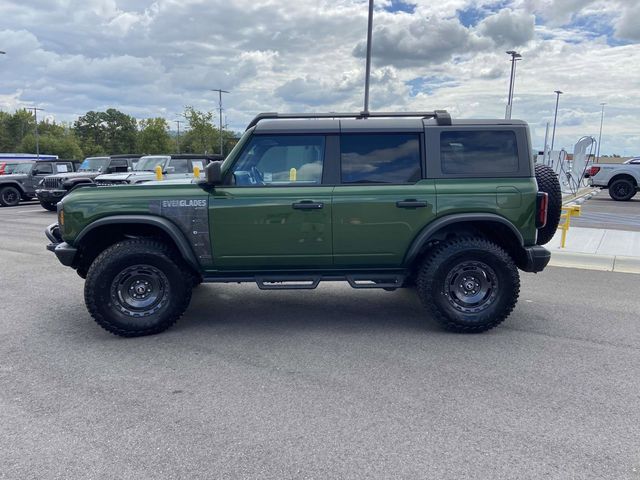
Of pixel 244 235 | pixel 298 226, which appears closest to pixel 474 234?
pixel 298 226

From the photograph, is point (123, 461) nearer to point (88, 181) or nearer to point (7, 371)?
point (7, 371)

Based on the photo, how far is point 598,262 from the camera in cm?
783

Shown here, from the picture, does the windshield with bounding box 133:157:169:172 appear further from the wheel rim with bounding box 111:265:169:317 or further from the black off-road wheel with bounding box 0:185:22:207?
the wheel rim with bounding box 111:265:169:317

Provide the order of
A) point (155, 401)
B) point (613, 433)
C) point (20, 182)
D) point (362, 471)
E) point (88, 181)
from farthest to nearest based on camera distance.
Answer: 1. point (20, 182)
2. point (88, 181)
3. point (155, 401)
4. point (613, 433)
5. point (362, 471)

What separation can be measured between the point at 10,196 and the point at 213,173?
59.1 feet

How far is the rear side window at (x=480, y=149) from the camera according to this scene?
476cm

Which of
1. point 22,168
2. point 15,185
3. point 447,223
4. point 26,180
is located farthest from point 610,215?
point 22,168

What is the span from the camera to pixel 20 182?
19.0 metres

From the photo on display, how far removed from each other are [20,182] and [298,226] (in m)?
18.3

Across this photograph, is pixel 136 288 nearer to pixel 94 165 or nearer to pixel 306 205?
pixel 306 205

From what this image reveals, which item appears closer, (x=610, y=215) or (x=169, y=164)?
A: (x=610, y=215)

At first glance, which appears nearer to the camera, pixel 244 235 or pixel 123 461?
pixel 123 461

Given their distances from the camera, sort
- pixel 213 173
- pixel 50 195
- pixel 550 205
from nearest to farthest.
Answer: pixel 213 173 → pixel 550 205 → pixel 50 195

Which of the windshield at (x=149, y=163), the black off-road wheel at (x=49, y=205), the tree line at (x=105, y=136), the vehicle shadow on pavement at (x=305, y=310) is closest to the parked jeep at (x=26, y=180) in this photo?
the black off-road wheel at (x=49, y=205)
